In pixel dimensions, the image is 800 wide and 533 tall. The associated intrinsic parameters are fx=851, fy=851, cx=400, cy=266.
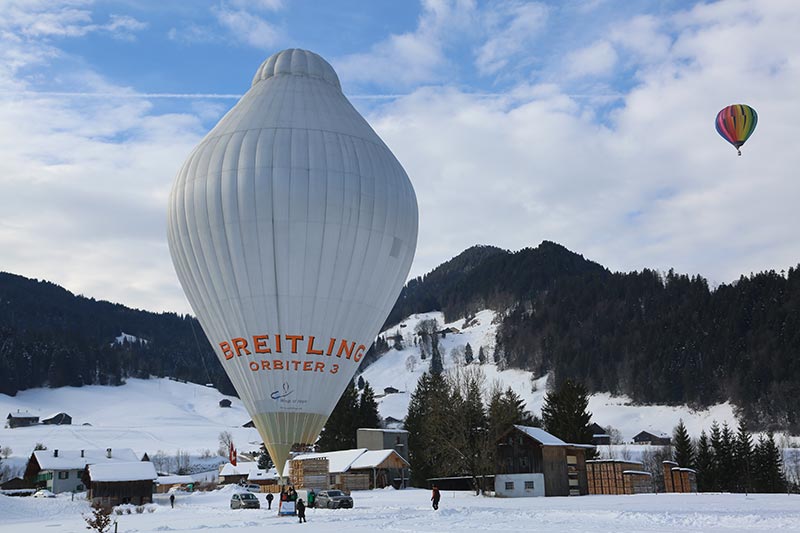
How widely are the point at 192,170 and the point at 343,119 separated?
7.53 meters

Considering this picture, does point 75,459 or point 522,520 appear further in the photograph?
point 75,459

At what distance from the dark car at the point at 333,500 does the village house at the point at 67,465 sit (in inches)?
1921

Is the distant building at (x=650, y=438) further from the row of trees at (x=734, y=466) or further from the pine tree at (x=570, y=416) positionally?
the pine tree at (x=570, y=416)

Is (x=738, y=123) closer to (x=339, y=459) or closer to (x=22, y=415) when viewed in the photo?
(x=339, y=459)

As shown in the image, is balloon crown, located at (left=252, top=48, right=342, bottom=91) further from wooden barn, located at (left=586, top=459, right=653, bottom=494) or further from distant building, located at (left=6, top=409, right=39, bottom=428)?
distant building, located at (left=6, top=409, right=39, bottom=428)

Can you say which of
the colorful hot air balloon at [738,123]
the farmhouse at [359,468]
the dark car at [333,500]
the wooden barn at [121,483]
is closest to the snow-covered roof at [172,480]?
the wooden barn at [121,483]

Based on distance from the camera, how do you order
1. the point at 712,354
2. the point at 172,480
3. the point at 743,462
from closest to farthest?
1. the point at 743,462
2. the point at 172,480
3. the point at 712,354

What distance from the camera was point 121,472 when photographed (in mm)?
70625

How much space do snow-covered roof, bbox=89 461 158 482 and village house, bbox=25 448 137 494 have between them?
9551mm

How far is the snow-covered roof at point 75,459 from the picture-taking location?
82062 millimetres

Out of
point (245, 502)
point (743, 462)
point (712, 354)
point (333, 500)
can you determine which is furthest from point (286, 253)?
point (712, 354)

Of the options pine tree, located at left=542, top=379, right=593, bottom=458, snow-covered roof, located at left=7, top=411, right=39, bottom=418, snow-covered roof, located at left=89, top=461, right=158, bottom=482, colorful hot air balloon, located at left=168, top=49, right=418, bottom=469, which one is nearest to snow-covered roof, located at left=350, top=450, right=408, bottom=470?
pine tree, located at left=542, top=379, right=593, bottom=458

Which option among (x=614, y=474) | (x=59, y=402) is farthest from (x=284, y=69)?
(x=59, y=402)

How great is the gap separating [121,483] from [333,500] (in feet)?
127
